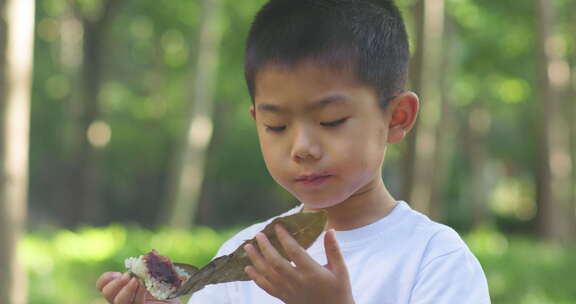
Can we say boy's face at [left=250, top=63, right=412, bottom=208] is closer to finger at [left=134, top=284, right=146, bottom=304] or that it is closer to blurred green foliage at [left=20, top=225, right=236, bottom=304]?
finger at [left=134, top=284, right=146, bottom=304]

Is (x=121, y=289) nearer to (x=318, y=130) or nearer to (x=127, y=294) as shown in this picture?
(x=127, y=294)

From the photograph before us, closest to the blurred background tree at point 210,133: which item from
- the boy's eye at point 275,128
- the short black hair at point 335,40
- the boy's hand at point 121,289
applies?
the boy's hand at point 121,289

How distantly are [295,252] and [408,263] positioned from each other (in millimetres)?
341

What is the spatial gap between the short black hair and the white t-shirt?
0.29 meters

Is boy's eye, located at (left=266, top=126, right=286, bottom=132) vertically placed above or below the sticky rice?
above

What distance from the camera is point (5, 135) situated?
5.43 m

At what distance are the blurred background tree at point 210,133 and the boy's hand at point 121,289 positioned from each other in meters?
3.66

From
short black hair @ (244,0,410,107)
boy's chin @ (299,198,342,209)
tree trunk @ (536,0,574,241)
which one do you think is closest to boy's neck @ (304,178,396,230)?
boy's chin @ (299,198,342,209)

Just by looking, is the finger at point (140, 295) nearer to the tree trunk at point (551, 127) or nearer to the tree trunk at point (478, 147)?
the tree trunk at point (551, 127)

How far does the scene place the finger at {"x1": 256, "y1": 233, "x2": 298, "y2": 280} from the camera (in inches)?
65.3

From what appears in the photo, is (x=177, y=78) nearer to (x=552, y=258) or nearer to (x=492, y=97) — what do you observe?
(x=492, y=97)

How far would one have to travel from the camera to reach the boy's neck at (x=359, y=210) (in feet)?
6.56

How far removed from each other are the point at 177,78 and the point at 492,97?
7.35 m

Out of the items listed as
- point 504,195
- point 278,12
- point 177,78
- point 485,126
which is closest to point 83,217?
point 177,78
